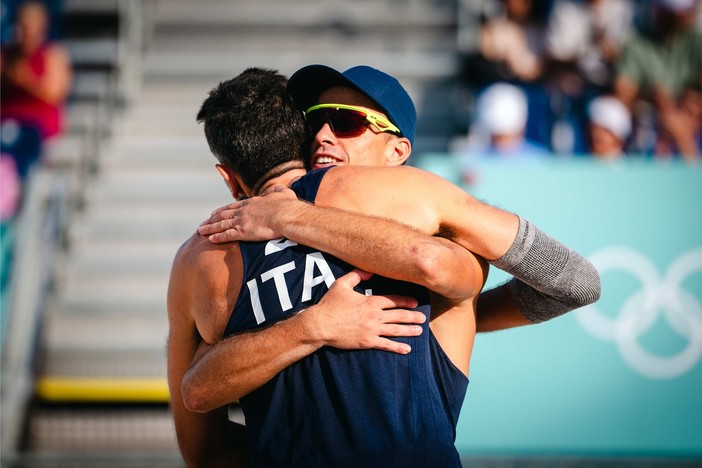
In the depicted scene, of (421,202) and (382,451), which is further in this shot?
(421,202)

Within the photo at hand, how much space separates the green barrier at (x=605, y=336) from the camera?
6137 millimetres

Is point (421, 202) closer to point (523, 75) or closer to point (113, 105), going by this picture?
point (523, 75)

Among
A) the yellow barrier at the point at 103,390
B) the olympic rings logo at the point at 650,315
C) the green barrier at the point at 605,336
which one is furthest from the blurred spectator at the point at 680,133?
the yellow barrier at the point at 103,390

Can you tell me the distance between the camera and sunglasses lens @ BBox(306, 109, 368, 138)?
127 inches

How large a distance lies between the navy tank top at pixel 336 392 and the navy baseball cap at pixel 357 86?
448 millimetres

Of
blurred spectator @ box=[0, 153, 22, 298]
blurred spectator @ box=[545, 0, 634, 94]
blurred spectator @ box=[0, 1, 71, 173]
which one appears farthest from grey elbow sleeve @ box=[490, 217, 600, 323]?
blurred spectator @ box=[0, 1, 71, 173]

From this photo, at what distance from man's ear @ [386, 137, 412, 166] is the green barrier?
9.63ft

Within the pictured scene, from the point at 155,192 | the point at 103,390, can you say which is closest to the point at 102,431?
the point at 103,390

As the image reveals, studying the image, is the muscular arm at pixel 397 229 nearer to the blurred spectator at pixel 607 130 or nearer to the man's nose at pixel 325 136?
the man's nose at pixel 325 136

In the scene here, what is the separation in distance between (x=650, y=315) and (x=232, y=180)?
3863 mm

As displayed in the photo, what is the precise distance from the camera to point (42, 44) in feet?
28.3

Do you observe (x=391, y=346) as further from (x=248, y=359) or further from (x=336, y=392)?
(x=248, y=359)

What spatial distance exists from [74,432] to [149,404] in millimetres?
560

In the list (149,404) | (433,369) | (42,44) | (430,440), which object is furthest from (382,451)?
(42,44)
